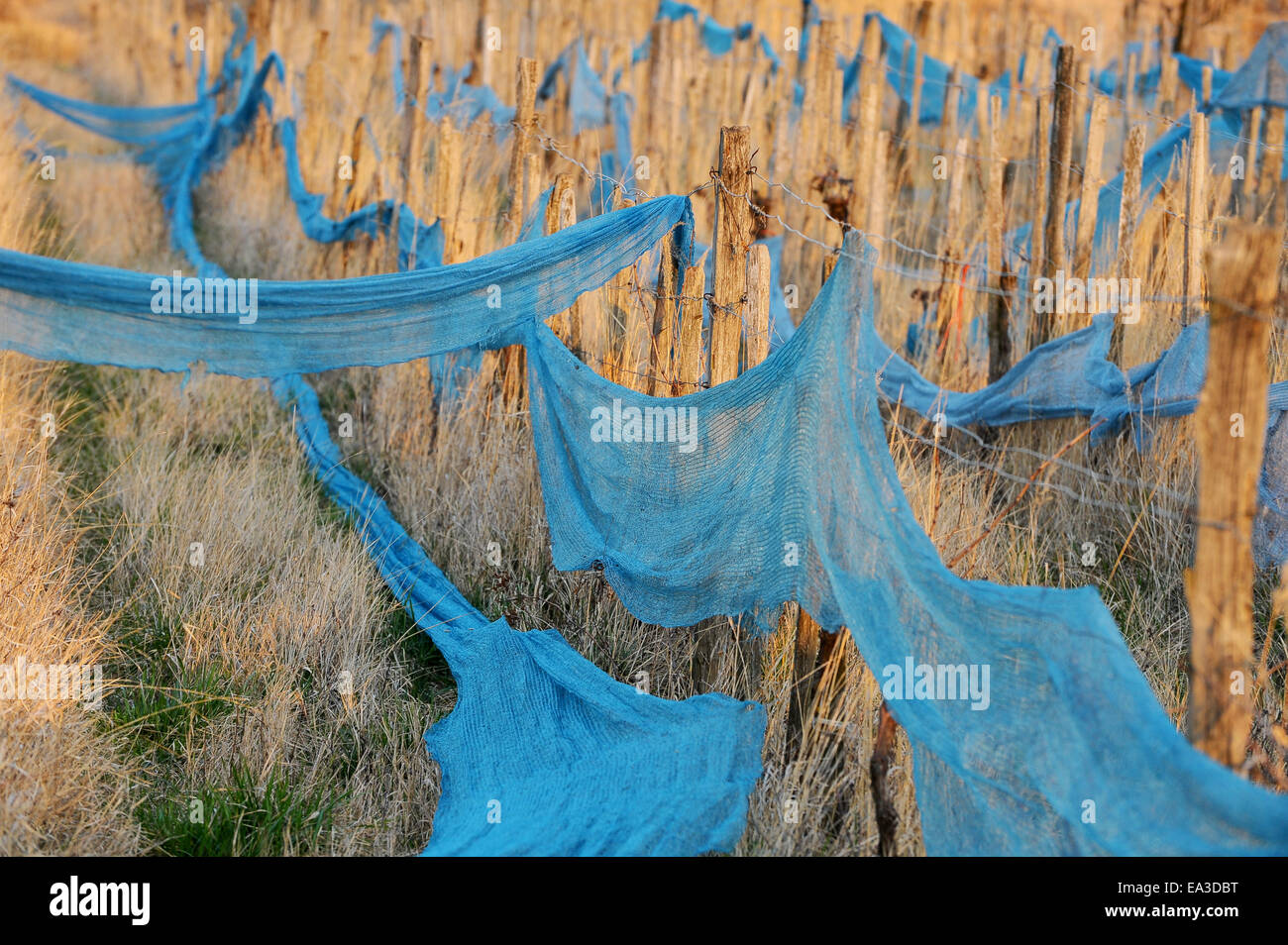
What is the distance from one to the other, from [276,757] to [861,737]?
1.65 m

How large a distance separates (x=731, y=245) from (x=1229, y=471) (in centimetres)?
166

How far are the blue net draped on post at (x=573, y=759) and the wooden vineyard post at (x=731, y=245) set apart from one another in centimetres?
104

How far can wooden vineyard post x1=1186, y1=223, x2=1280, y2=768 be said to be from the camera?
212 cm

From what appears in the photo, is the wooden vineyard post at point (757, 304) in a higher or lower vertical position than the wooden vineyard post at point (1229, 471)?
higher

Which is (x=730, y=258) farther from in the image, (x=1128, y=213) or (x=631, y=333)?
(x=1128, y=213)

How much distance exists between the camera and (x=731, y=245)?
3.43 meters

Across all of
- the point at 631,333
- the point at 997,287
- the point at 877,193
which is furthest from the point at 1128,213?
the point at 631,333

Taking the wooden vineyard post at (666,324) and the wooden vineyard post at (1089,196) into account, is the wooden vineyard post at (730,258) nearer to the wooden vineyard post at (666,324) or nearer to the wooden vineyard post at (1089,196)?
the wooden vineyard post at (666,324)

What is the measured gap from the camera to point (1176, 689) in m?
3.60

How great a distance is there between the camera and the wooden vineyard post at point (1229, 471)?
83.4 inches

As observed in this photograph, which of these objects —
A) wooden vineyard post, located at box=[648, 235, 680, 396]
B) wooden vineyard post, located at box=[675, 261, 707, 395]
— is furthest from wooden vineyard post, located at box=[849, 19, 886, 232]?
wooden vineyard post, located at box=[675, 261, 707, 395]

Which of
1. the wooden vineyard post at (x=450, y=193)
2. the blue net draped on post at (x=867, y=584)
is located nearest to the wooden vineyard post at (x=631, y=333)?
the blue net draped on post at (x=867, y=584)
